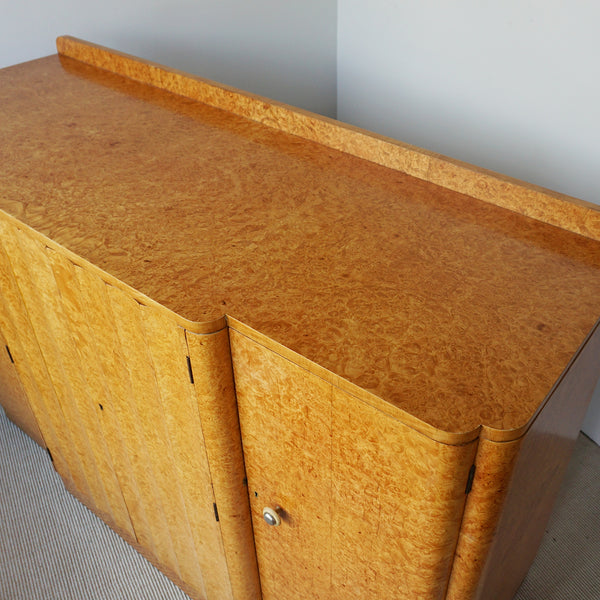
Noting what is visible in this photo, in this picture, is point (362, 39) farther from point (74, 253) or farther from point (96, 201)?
point (74, 253)

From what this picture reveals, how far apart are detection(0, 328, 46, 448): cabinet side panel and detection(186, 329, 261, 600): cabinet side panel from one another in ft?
2.24

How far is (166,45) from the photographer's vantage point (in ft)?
5.84

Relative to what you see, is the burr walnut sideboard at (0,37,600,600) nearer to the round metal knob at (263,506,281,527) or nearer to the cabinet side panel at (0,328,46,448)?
the round metal knob at (263,506,281,527)

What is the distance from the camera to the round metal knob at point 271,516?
37.5 inches

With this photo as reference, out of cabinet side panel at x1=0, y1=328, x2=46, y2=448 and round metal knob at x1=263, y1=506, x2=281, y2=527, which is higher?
round metal knob at x1=263, y1=506, x2=281, y2=527

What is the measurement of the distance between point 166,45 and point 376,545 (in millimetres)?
1497

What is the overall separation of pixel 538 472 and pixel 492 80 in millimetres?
1035

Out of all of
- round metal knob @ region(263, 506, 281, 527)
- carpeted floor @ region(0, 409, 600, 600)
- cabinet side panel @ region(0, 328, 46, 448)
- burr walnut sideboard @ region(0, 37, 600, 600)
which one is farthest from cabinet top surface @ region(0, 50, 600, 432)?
carpeted floor @ region(0, 409, 600, 600)

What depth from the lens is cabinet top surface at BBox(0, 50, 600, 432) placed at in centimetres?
73

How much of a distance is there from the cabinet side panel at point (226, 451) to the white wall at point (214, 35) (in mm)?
1188

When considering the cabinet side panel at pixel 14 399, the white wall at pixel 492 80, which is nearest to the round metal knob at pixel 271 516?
the cabinet side panel at pixel 14 399

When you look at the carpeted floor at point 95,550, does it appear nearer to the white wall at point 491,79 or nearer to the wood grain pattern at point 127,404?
the wood grain pattern at point 127,404

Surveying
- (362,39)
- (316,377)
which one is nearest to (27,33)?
(362,39)

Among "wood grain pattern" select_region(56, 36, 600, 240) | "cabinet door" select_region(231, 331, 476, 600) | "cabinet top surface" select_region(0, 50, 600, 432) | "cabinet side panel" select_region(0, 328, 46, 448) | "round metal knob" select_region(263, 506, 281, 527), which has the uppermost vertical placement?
"wood grain pattern" select_region(56, 36, 600, 240)
